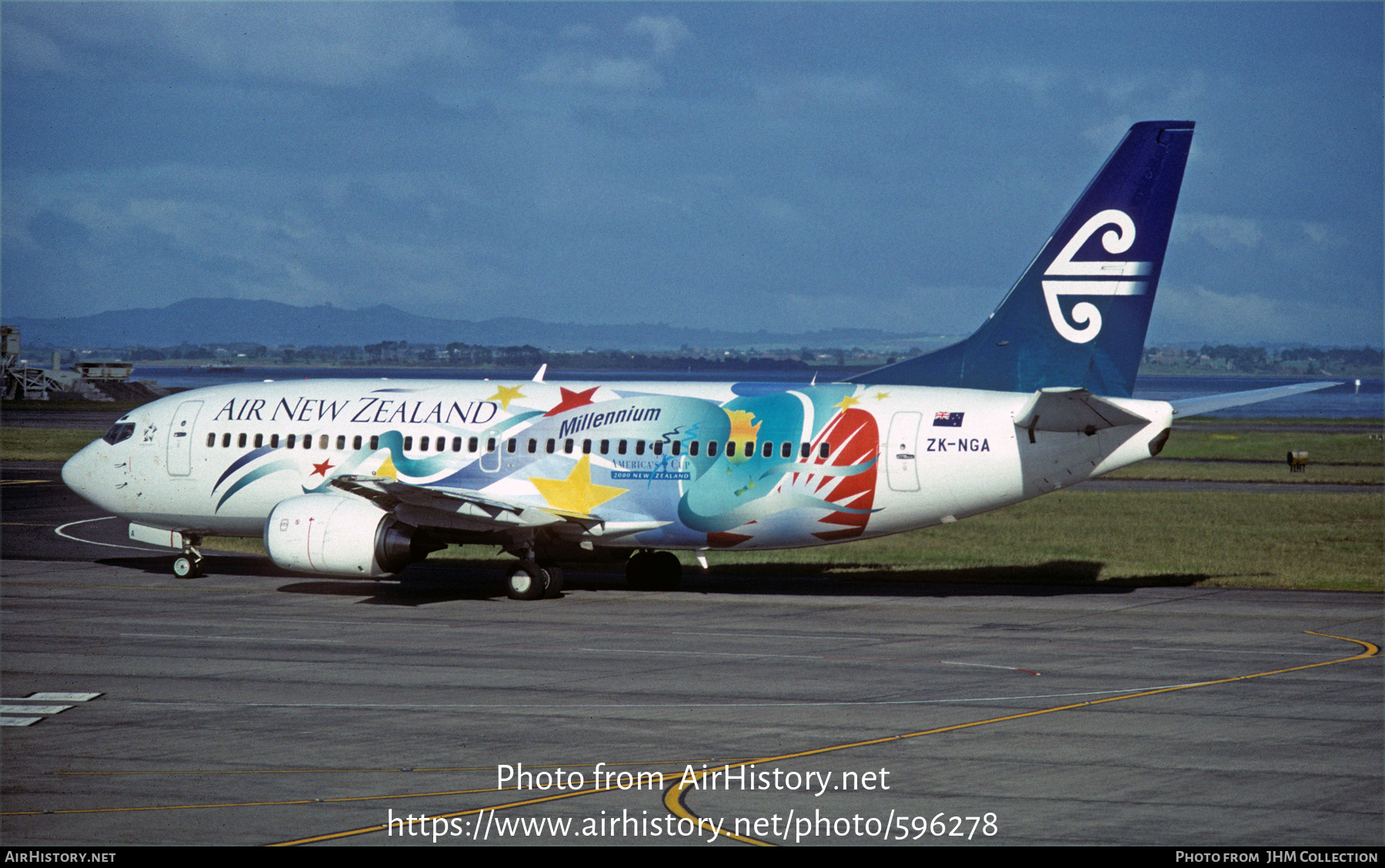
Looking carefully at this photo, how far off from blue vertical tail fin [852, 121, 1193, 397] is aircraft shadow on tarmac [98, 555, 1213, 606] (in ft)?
21.4

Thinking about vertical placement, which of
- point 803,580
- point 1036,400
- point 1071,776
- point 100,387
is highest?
point 100,387

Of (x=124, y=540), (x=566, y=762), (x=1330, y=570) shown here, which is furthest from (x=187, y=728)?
(x=1330, y=570)

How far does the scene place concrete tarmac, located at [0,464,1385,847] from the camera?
14.9 meters

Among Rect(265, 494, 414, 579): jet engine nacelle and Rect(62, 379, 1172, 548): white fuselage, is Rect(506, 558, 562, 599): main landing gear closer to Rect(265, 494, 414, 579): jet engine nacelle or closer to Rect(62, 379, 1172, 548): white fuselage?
Rect(62, 379, 1172, 548): white fuselage

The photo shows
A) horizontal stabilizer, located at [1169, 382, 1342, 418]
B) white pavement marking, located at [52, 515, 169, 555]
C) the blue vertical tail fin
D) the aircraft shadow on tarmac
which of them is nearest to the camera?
horizontal stabilizer, located at [1169, 382, 1342, 418]

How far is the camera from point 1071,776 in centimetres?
1670

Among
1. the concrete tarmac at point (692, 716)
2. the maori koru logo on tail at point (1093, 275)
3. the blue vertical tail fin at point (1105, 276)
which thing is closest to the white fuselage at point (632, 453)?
the blue vertical tail fin at point (1105, 276)

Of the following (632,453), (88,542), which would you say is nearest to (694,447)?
(632,453)

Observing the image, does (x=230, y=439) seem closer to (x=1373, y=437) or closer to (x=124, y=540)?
(x=124, y=540)

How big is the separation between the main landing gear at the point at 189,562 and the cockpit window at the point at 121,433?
328cm

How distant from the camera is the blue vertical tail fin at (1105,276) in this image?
30734mm

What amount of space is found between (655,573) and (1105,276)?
13.7 meters

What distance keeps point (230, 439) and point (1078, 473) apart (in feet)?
72.3

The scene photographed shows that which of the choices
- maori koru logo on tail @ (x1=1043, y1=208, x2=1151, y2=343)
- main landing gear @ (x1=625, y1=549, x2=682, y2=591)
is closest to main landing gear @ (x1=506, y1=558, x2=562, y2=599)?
main landing gear @ (x1=625, y1=549, x2=682, y2=591)
